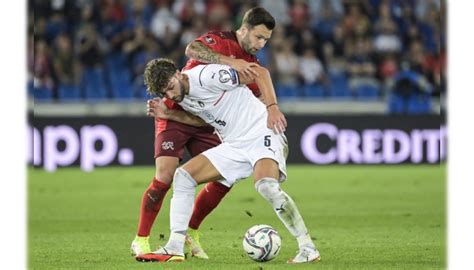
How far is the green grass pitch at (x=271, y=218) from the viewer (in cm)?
618

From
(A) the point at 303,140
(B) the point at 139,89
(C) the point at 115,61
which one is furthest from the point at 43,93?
(A) the point at 303,140

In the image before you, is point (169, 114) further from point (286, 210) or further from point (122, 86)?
point (122, 86)

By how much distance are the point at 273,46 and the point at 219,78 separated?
1273 cm

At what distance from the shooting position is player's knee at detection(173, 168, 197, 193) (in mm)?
5973

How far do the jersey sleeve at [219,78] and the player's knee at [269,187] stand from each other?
26.9 inches

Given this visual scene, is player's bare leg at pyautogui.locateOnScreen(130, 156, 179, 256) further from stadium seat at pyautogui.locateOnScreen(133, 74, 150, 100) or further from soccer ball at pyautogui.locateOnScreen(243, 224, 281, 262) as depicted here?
stadium seat at pyautogui.locateOnScreen(133, 74, 150, 100)

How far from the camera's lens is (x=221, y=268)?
5637 millimetres

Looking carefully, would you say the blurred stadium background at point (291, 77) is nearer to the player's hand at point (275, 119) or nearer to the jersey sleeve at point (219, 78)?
the jersey sleeve at point (219, 78)

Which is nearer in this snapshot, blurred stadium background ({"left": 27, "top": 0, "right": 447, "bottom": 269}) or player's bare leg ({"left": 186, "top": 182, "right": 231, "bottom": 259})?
player's bare leg ({"left": 186, "top": 182, "right": 231, "bottom": 259})

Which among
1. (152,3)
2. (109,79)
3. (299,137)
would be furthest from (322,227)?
(152,3)

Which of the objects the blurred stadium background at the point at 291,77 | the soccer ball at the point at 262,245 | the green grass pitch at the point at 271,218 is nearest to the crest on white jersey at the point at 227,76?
the soccer ball at the point at 262,245

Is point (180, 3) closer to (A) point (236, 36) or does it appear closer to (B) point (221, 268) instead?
(A) point (236, 36)

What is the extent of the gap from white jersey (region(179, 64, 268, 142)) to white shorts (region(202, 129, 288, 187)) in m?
0.06

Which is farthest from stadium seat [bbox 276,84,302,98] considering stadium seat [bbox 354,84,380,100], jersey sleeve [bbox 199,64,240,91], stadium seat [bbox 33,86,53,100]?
jersey sleeve [bbox 199,64,240,91]
